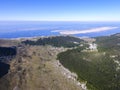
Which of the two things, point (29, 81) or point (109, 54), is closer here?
point (29, 81)

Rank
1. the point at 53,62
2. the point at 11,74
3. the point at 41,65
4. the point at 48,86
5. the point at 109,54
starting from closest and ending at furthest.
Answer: the point at 48,86, the point at 11,74, the point at 41,65, the point at 53,62, the point at 109,54

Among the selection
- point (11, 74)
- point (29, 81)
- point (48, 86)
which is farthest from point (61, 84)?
point (11, 74)

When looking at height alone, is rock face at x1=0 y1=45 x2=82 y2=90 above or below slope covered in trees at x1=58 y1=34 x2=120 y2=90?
above

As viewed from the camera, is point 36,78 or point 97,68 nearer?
point 36,78

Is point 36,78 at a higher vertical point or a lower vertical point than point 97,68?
higher

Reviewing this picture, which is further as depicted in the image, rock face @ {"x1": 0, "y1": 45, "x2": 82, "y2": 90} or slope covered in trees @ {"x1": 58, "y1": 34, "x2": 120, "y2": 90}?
slope covered in trees @ {"x1": 58, "y1": 34, "x2": 120, "y2": 90}

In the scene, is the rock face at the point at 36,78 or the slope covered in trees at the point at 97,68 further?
the slope covered in trees at the point at 97,68

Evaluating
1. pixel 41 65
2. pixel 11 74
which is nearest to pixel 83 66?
pixel 41 65

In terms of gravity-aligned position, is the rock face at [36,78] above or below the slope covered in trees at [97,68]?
above

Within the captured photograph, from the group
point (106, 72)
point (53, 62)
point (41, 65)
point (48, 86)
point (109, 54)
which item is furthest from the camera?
point (109, 54)

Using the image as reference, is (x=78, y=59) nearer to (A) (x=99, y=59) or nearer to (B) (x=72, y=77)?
(A) (x=99, y=59)
